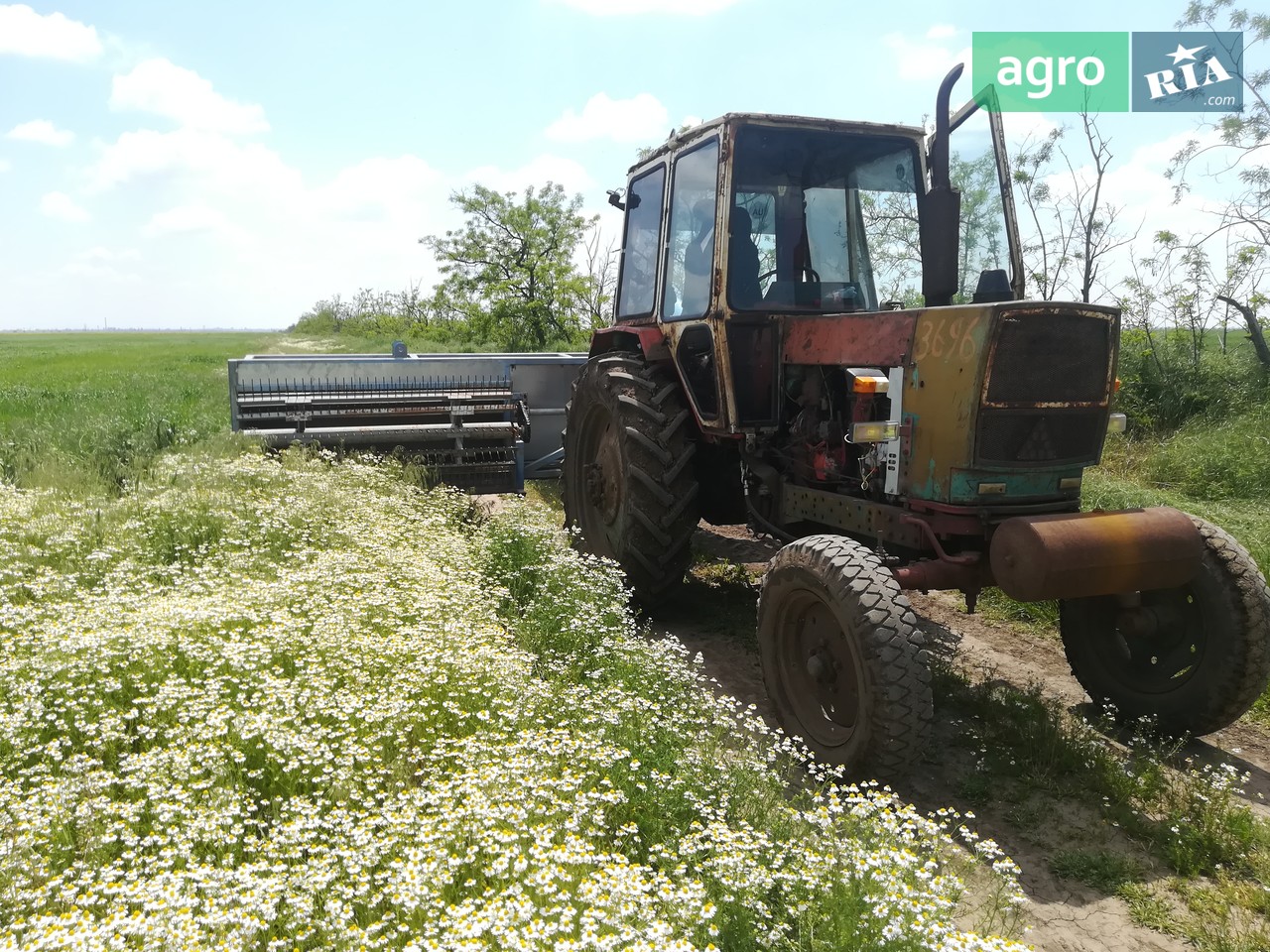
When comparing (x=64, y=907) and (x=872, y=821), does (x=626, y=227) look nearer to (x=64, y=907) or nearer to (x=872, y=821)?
(x=872, y=821)

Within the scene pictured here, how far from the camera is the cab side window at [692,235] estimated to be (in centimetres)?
477

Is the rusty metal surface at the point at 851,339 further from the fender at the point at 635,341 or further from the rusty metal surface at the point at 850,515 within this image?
the fender at the point at 635,341

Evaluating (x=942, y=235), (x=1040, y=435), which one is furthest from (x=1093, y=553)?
(x=942, y=235)

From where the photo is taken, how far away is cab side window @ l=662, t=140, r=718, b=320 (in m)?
4.77

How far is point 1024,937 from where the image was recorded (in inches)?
107

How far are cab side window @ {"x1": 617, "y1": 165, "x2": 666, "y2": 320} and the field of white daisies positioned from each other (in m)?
1.95

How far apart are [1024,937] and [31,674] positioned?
3.80m

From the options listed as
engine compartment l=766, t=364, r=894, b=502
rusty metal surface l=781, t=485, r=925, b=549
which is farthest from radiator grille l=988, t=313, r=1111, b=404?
rusty metal surface l=781, t=485, r=925, b=549

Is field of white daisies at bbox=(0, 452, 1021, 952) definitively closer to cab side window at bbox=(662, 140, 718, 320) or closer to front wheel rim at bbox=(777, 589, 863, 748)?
front wheel rim at bbox=(777, 589, 863, 748)

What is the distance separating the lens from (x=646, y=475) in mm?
4840

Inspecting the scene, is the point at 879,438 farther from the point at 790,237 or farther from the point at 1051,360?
the point at 790,237

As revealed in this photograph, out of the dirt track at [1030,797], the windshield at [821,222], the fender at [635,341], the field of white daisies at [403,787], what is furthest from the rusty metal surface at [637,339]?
the dirt track at [1030,797]

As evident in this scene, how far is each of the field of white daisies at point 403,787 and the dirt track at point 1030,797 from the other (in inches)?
6.7

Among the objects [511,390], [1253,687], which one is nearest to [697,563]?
[511,390]
